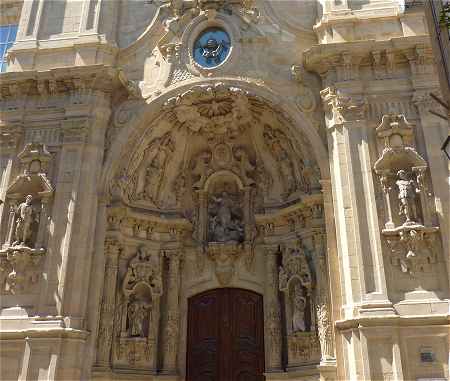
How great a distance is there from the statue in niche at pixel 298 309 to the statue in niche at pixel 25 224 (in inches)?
248

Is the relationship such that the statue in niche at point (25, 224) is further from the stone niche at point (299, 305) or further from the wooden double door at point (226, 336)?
the stone niche at point (299, 305)

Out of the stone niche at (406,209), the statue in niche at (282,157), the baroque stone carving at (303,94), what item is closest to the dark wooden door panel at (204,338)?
the statue in niche at (282,157)

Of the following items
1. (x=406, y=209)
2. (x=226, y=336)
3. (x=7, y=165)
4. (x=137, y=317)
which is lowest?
(x=226, y=336)

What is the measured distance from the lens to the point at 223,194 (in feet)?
44.1

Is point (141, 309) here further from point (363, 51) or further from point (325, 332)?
point (363, 51)

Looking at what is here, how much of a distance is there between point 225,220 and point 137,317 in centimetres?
334

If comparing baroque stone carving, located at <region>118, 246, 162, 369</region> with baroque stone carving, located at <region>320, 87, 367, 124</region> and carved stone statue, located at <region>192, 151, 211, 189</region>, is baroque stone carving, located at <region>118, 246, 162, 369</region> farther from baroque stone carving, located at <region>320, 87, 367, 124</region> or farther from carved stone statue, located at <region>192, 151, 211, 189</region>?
baroque stone carving, located at <region>320, 87, 367, 124</region>

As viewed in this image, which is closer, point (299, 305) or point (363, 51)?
point (299, 305)

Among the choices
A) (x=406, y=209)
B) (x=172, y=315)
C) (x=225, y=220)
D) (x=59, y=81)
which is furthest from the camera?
(x=225, y=220)

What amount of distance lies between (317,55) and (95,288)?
7535 mm

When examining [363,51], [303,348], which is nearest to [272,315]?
[303,348]

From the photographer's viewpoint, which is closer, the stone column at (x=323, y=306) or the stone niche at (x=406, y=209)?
the stone niche at (x=406, y=209)

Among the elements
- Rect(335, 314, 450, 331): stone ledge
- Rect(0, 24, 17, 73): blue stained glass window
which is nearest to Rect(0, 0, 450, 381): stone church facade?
Rect(335, 314, 450, 331): stone ledge

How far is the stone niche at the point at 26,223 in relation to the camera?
36.1 ft
